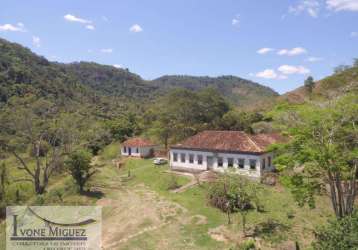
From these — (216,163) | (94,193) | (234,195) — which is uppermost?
(216,163)

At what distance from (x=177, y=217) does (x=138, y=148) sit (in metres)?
28.3

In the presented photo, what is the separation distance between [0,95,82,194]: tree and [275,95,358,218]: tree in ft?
79.6

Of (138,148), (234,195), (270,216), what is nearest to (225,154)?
(270,216)

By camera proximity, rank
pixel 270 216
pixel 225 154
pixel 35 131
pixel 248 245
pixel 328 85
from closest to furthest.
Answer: pixel 248 245 < pixel 270 216 < pixel 35 131 < pixel 225 154 < pixel 328 85

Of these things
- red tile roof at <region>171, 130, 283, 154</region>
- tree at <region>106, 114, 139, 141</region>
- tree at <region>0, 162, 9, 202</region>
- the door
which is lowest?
tree at <region>0, 162, 9, 202</region>

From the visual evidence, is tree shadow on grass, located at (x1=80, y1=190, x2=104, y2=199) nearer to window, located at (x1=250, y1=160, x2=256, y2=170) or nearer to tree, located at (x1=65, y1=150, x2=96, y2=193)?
tree, located at (x1=65, y1=150, x2=96, y2=193)

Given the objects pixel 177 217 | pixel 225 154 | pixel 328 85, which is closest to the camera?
pixel 177 217

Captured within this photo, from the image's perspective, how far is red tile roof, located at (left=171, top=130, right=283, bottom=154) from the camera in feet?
108

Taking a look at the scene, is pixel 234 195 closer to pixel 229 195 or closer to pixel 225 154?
pixel 229 195

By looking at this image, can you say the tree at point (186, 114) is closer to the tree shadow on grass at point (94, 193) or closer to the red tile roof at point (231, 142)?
the red tile roof at point (231, 142)

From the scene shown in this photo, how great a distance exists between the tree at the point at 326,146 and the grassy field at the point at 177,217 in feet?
10.8

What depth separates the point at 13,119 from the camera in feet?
102

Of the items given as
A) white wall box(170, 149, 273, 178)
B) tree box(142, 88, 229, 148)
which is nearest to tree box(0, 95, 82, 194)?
white wall box(170, 149, 273, 178)

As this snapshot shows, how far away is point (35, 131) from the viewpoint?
3209cm
